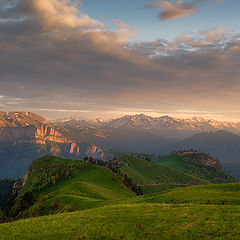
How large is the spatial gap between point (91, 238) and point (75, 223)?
7.91 metres

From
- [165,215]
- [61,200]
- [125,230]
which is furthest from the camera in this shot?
[61,200]

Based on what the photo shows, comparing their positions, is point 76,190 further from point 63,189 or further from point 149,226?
point 149,226

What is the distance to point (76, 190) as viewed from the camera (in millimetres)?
91562

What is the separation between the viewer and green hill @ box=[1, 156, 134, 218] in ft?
223

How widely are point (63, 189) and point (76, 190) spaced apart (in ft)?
29.8

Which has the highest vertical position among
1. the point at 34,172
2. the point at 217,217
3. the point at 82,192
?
the point at 217,217

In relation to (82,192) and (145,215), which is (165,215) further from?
(82,192)

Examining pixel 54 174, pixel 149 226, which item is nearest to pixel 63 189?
pixel 54 174

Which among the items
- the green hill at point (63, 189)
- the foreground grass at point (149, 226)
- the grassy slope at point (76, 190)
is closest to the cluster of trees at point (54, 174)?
the green hill at point (63, 189)

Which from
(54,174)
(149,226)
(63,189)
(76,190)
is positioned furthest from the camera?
(54,174)

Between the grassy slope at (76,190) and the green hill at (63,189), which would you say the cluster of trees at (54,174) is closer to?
the green hill at (63,189)

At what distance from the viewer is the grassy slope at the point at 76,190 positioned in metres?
66.2

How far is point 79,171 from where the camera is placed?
165875mm

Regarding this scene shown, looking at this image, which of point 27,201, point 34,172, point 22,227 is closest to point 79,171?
point 34,172
